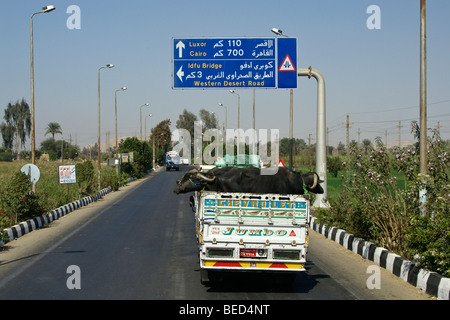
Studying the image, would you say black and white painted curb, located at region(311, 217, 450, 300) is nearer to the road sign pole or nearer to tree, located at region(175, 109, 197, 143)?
the road sign pole

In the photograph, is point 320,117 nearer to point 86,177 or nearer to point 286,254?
point 286,254

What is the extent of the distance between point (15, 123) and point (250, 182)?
116559mm

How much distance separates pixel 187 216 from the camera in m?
20.9

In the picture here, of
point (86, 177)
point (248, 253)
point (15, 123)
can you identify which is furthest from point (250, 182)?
point (15, 123)

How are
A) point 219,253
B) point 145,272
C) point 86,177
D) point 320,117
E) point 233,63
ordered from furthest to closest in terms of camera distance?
point 86,177, point 233,63, point 320,117, point 145,272, point 219,253

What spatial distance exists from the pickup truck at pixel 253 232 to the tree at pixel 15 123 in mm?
113792

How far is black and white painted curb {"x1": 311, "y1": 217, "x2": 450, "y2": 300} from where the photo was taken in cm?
837

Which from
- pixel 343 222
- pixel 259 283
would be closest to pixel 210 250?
pixel 259 283

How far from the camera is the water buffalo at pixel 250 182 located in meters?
9.17

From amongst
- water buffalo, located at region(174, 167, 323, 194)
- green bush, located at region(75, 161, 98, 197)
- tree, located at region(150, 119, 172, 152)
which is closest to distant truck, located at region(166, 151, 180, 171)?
green bush, located at region(75, 161, 98, 197)

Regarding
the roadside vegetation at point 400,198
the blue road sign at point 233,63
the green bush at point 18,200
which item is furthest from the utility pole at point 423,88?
the green bush at point 18,200

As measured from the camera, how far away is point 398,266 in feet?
33.5

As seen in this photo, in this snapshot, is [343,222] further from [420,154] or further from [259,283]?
[259,283]
